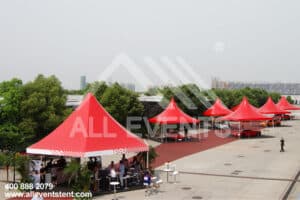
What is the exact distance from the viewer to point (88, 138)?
16484 millimetres

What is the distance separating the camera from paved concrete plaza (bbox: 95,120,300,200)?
15.9 m

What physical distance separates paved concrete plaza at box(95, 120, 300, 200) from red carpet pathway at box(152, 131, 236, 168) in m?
0.99

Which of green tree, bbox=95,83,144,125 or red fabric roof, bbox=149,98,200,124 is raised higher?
green tree, bbox=95,83,144,125

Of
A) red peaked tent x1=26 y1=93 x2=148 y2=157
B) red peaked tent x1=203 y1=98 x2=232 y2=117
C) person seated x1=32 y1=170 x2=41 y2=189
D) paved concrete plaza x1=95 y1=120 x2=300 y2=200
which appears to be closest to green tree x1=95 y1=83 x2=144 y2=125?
paved concrete plaza x1=95 y1=120 x2=300 y2=200

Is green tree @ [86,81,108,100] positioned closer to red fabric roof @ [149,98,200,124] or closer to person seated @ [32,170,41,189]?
red fabric roof @ [149,98,200,124]

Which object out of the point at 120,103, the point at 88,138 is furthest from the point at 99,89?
the point at 88,138

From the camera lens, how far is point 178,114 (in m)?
36.6

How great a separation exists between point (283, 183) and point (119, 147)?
762 cm

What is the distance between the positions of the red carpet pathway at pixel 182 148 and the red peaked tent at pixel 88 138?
5813 millimetres

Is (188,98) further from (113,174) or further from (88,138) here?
(88,138)

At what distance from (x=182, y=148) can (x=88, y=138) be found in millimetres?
15772

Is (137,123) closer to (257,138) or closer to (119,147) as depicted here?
(257,138)

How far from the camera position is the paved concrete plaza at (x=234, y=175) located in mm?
15927

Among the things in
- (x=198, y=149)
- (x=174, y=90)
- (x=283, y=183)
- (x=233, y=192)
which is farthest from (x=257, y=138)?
(x=233, y=192)
